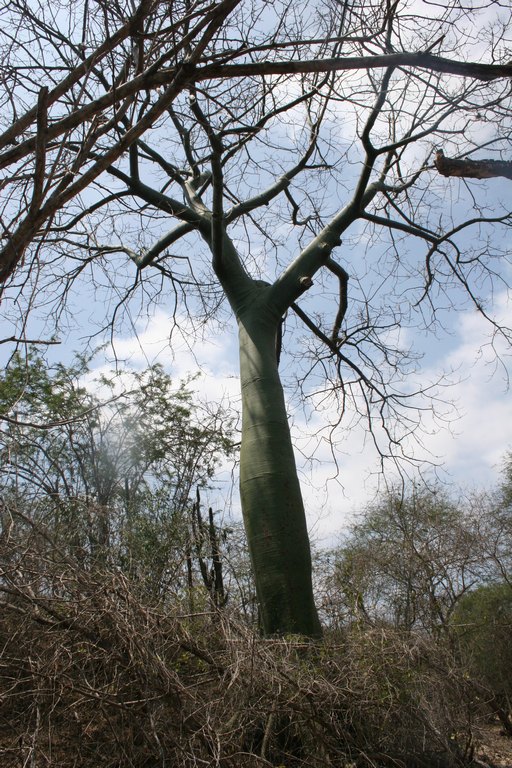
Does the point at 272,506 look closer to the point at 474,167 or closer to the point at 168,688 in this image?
the point at 168,688

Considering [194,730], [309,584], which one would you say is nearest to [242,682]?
[194,730]

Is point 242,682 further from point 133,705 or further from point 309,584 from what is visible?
point 309,584

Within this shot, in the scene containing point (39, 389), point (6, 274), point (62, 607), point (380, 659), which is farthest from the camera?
point (39, 389)

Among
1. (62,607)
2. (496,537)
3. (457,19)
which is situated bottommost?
(62,607)

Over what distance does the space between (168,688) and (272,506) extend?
1871 mm

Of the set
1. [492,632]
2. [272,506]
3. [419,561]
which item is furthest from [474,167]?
[492,632]

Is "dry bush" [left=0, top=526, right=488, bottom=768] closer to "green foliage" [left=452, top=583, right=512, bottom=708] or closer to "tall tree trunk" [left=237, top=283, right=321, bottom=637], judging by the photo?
"tall tree trunk" [left=237, top=283, right=321, bottom=637]

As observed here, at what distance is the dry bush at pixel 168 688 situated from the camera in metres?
2.37

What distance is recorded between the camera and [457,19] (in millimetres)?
3494

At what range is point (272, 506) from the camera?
419cm

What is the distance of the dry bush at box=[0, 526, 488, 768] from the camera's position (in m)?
2.37

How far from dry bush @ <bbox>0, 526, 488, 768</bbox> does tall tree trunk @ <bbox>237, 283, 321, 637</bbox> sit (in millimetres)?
800

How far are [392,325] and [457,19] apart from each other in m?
3.72

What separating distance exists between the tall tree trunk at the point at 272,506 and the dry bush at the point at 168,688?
80 cm
